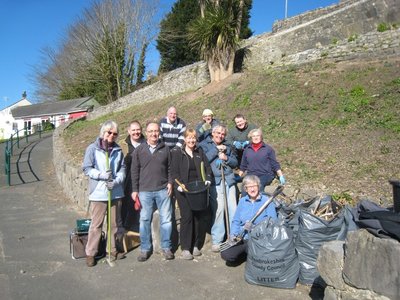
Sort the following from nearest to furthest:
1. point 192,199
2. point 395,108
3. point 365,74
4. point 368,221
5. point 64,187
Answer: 1. point 368,221
2. point 192,199
3. point 395,108
4. point 64,187
5. point 365,74

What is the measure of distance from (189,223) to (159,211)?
17.1 inches

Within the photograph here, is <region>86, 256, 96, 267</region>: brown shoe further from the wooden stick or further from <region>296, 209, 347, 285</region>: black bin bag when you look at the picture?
<region>296, 209, 347, 285</region>: black bin bag

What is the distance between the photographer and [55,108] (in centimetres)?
3991

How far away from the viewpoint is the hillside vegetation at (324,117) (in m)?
6.50

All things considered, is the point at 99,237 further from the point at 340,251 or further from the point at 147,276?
the point at 340,251

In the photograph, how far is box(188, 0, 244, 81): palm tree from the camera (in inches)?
563

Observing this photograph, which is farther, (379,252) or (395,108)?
(395,108)

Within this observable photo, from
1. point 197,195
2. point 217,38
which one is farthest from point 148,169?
point 217,38

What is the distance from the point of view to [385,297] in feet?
9.43

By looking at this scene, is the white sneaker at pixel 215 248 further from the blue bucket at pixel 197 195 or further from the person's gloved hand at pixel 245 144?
the person's gloved hand at pixel 245 144

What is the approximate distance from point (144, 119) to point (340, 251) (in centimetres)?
1201

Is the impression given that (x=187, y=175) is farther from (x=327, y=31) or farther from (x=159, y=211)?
(x=327, y=31)

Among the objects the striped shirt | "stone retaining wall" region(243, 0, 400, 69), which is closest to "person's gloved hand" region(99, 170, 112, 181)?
the striped shirt

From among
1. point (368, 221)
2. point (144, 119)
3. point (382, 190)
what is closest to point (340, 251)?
point (368, 221)
